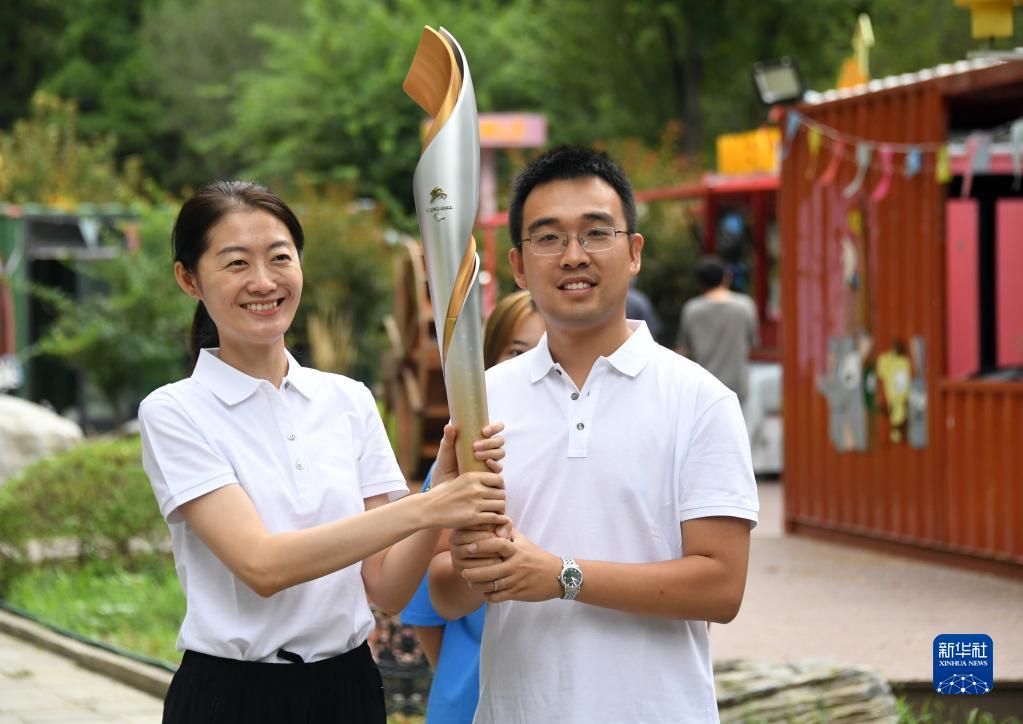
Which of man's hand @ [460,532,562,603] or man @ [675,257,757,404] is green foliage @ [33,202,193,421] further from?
man's hand @ [460,532,562,603]

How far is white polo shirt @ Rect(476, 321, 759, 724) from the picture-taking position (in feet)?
8.73

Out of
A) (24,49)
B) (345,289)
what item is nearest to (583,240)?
(345,289)

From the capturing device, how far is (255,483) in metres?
2.80

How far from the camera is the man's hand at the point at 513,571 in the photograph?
2568 millimetres

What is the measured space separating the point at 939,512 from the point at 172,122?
35307mm

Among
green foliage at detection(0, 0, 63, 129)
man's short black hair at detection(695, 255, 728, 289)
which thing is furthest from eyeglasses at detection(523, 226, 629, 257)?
green foliage at detection(0, 0, 63, 129)

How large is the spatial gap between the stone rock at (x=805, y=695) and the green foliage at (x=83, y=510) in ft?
14.2

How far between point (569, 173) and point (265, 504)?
2.59 feet

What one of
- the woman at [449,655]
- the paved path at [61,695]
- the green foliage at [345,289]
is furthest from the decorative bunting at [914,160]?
the green foliage at [345,289]

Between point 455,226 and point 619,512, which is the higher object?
point 455,226

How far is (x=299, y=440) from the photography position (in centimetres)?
288

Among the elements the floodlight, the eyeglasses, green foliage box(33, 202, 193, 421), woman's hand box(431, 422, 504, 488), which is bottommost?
green foliage box(33, 202, 193, 421)

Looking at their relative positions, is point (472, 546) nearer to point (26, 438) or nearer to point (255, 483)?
point (255, 483)

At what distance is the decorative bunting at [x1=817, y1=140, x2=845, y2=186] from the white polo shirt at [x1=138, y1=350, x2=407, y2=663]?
306 inches
